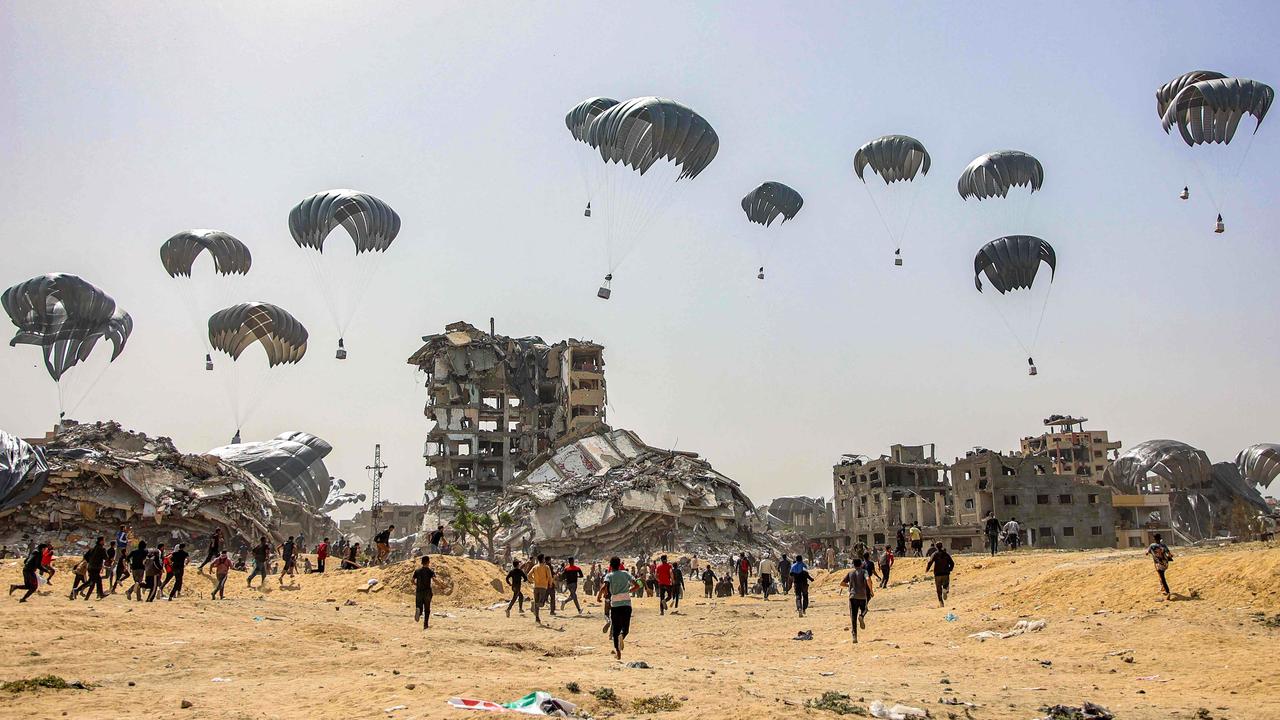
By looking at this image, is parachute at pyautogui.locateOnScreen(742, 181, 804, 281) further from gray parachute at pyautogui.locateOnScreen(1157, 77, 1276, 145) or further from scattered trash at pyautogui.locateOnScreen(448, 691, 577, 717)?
scattered trash at pyautogui.locateOnScreen(448, 691, 577, 717)

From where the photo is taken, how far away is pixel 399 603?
84.9 feet

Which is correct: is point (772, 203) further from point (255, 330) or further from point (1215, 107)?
point (255, 330)

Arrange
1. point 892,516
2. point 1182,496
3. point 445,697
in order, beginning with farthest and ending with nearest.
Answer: point 1182,496
point 892,516
point 445,697

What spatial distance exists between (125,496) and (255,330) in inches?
406

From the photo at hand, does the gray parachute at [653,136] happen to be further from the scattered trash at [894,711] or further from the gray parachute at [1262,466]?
the gray parachute at [1262,466]

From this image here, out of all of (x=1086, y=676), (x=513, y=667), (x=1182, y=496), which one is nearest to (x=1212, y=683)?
(x=1086, y=676)

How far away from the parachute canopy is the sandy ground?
6712 cm

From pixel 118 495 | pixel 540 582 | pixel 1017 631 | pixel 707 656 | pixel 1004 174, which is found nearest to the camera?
pixel 707 656

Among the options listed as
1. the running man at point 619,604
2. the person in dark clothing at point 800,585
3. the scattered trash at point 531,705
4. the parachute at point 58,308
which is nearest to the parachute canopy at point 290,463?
the parachute at point 58,308

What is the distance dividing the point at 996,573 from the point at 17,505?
1732 inches

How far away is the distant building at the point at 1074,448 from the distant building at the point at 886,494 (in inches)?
1464

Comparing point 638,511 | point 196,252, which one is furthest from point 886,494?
point 196,252

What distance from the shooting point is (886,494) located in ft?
210

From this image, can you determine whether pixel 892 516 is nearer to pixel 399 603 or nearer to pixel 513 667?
pixel 399 603
